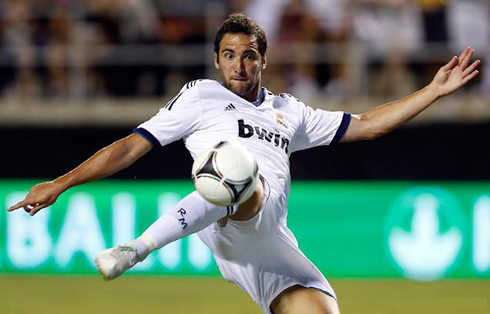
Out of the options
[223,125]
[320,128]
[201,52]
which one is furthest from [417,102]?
[201,52]

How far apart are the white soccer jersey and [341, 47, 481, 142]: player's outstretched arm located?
565 millimetres

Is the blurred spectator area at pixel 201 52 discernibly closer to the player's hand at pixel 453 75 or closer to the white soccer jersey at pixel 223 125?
the player's hand at pixel 453 75

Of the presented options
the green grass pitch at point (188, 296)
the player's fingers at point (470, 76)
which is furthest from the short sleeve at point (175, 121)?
the green grass pitch at point (188, 296)

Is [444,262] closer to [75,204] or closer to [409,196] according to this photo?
[409,196]

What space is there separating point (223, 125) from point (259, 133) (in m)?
0.24

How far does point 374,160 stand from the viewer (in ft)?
42.2

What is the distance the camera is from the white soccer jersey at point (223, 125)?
5914 millimetres

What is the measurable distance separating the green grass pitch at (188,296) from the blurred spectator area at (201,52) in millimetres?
2543

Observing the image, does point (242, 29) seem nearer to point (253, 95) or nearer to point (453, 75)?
point (253, 95)

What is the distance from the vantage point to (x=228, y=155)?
5.33 m

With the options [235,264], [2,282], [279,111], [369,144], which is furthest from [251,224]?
[369,144]

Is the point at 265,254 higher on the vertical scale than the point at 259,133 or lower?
lower

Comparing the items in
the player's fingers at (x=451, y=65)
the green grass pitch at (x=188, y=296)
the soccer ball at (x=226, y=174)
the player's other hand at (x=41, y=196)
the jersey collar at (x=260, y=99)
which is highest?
the player's fingers at (x=451, y=65)

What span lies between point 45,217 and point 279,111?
654 centimetres
